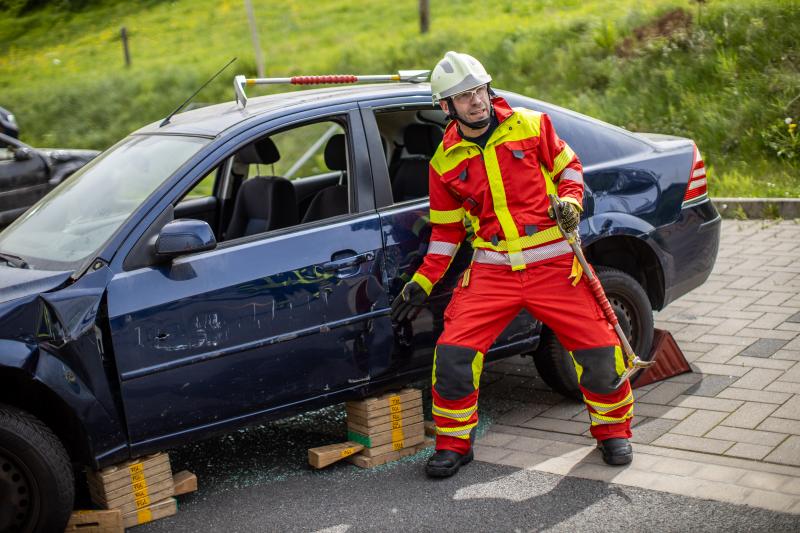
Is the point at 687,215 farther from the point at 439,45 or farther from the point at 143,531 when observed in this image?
the point at 439,45

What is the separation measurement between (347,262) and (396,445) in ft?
3.02

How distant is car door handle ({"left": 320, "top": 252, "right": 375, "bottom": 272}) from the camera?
4.56 meters

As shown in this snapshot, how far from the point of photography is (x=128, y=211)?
4.40 meters

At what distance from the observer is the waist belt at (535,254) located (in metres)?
4.58

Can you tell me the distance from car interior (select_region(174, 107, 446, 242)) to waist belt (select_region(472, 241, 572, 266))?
23.5 inches

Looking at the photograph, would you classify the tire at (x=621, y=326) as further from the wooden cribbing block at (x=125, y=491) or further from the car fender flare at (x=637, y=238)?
the wooden cribbing block at (x=125, y=491)

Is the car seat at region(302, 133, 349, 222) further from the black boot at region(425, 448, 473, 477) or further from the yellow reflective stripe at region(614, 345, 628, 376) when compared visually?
the yellow reflective stripe at region(614, 345, 628, 376)

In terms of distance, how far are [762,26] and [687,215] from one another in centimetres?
689

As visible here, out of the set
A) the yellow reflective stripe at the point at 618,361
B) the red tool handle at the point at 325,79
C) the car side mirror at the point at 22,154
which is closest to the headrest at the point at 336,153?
the red tool handle at the point at 325,79

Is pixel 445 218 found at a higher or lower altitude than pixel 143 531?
higher

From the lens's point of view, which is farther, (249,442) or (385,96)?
(249,442)

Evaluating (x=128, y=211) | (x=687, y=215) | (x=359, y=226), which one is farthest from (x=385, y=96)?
(x=687, y=215)

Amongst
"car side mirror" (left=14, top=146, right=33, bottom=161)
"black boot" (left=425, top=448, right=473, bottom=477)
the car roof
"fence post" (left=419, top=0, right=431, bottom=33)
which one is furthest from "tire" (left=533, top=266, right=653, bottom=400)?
"fence post" (left=419, top=0, right=431, bottom=33)

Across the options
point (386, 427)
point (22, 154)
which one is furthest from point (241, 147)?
point (22, 154)
